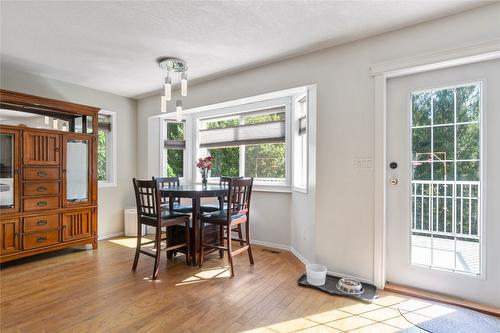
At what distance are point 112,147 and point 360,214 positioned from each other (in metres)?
3.92

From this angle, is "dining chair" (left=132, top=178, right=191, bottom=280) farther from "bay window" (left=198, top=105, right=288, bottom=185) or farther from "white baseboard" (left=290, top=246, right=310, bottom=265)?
"bay window" (left=198, top=105, right=288, bottom=185)

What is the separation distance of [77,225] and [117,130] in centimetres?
170

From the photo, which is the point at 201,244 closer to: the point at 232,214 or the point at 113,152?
the point at 232,214

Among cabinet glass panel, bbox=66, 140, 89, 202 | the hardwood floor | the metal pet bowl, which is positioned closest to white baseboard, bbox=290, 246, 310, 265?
the hardwood floor

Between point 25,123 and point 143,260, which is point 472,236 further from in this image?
point 25,123

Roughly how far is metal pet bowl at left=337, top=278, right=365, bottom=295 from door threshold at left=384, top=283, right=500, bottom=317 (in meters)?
0.26

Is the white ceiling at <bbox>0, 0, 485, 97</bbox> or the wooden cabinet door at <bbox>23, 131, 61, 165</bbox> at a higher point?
the white ceiling at <bbox>0, 0, 485, 97</bbox>

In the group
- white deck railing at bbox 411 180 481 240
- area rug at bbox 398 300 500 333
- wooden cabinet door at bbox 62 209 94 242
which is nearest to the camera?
area rug at bbox 398 300 500 333

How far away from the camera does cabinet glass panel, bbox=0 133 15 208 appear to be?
2.82m

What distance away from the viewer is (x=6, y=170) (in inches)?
112

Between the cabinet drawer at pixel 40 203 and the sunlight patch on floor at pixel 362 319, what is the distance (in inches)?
114

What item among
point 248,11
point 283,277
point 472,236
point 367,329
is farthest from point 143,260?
point 472,236

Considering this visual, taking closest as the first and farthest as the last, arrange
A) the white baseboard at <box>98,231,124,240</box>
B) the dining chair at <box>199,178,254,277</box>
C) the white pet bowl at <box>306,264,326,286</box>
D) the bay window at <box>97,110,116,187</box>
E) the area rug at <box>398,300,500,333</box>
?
the area rug at <box>398,300,500,333</box>
the white pet bowl at <box>306,264,326,286</box>
the dining chair at <box>199,178,254,277</box>
the white baseboard at <box>98,231,124,240</box>
the bay window at <box>97,110,116,187</box>

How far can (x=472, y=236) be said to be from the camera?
6.82 feet
